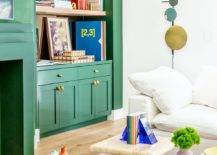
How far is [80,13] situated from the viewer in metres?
5.11

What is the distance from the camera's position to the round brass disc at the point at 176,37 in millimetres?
5230

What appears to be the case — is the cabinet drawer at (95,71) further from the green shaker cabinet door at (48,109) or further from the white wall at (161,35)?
the green shaker cabinet door at (48,109)

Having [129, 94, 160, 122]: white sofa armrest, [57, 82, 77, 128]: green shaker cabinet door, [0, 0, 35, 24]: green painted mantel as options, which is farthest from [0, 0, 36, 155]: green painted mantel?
[57, 82, 77, 128]: green shaker cabinet door

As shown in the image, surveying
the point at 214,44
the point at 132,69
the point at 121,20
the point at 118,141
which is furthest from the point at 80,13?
the point at 118,141

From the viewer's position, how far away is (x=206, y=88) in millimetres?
3910

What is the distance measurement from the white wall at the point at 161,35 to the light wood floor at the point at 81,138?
695mm

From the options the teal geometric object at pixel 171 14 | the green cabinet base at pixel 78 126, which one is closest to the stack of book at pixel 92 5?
the teal geometric object at pixel 171 14

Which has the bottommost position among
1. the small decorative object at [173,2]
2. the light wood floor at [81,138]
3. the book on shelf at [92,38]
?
the light wood floor at [81,138]

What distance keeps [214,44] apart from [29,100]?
2415mm

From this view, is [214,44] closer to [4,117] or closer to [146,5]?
[146,5]

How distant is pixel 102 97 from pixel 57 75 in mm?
879

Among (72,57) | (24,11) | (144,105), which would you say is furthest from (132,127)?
(72,57)

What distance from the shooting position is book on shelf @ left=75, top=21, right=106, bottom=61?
5277 millimetres

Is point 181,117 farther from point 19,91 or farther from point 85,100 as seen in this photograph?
point 85,100
